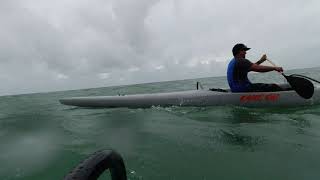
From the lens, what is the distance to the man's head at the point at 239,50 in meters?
8.66

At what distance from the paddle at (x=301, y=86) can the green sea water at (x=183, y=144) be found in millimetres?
480

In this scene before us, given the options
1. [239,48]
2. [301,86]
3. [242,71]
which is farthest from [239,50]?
[301,86]

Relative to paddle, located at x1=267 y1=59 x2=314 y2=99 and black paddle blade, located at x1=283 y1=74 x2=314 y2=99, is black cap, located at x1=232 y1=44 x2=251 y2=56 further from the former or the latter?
black paddle blade, located at x1=283 y1=74 x2=314 y2=99

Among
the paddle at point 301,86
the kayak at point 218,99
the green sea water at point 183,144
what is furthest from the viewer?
the kayak at point 218,99

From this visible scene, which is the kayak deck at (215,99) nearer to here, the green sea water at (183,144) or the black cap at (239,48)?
the green sea water at (183,144)

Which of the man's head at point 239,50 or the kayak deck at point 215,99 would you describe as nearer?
the man's head at point 239,50

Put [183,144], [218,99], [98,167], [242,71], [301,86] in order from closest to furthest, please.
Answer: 1. [98,167]
2. [183,144]
3. [301,86]
4. [242,71]
5. [218,99]

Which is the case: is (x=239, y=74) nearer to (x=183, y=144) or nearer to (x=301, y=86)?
(x=301, y=86)

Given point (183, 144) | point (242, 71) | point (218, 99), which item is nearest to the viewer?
point (183, 144)

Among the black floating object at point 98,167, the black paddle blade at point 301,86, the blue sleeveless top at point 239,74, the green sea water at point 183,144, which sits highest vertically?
the blue sleeveless top at point 239,74

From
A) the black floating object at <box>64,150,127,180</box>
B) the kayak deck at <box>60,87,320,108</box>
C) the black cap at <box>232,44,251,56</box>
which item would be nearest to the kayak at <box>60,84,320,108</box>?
the kayak deck at <box>60,87,320,108</box>

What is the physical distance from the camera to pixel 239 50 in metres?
8.69

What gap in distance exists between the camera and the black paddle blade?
848cm

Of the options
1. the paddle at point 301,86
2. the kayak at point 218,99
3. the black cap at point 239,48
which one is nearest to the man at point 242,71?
the black cap at point 239,48
